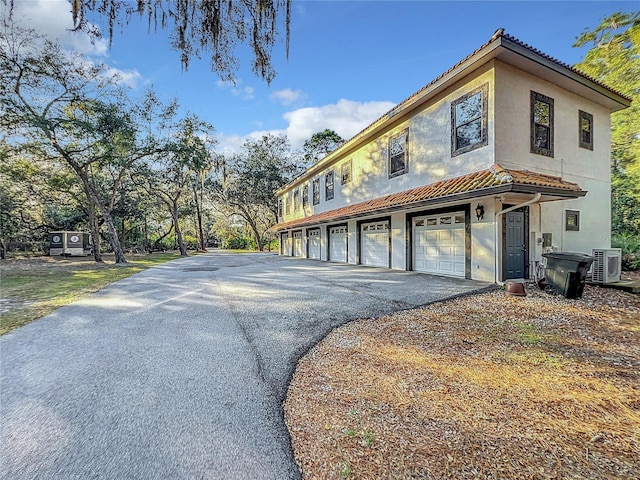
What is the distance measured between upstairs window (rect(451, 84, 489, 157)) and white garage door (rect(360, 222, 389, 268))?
416 cm

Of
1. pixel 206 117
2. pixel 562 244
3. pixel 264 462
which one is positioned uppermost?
pixel 206 117

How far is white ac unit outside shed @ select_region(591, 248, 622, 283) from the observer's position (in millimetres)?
7691

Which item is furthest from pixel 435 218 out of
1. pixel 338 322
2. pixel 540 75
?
pixel 338 322

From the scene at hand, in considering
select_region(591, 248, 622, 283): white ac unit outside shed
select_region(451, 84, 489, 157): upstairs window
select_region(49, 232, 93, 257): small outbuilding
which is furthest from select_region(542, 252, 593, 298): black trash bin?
select_region(49, 232, 93, 257): small outbuilding

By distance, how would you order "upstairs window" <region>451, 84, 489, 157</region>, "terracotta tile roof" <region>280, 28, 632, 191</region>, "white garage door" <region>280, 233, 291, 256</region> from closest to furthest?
"terracotta tile roof" <region>280, 28, 632, 191</region> → "upstairs window" <region>451, 84, 489, 157</region> → "white garage door" <region>280, 233, 291, 256</region>

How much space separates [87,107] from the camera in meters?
13.7

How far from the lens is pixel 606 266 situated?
7.67m

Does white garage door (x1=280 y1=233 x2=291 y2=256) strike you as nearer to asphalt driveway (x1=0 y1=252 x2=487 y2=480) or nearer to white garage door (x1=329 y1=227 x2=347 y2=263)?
white garage door (x1=329 y1=227 x2=347 y2=263)

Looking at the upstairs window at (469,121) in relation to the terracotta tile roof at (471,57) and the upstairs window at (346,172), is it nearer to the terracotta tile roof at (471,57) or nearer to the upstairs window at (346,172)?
the terracotta tile roof at (471,57)

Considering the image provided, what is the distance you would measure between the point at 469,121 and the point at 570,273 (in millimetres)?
4712

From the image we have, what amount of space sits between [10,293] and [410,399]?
33.6 ft

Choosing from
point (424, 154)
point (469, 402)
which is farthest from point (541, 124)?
point (469, 402)

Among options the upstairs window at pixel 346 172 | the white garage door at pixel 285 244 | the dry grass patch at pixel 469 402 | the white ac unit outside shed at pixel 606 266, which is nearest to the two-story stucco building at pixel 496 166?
the white ac unit outside shed at pixel 606 266

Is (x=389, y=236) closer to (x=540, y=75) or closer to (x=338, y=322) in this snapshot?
(x=540, y=75)
